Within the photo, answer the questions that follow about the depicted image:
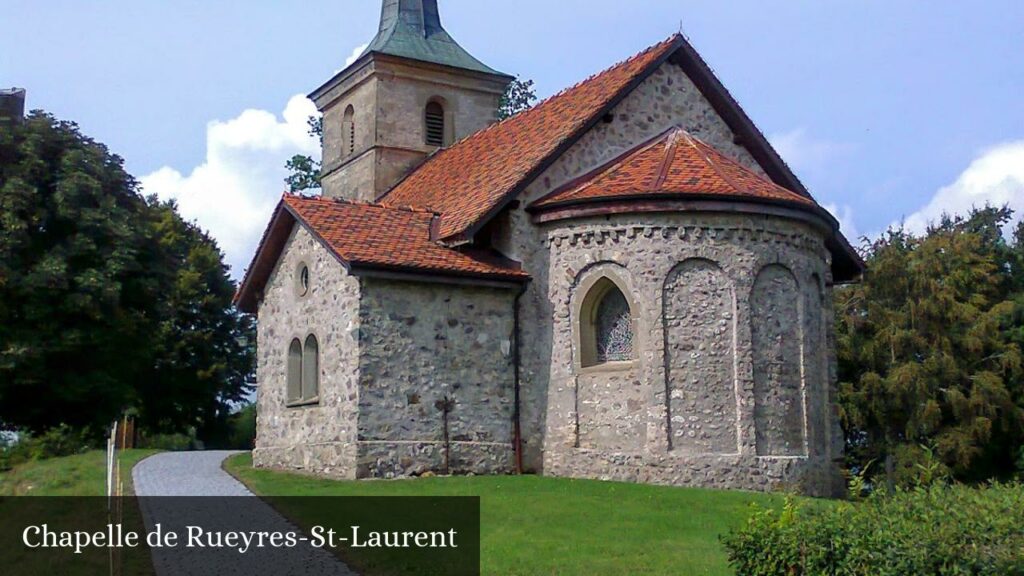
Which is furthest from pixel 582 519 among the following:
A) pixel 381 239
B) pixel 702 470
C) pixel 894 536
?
pixel 381 239

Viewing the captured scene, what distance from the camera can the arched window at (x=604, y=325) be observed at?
2084 centimetres

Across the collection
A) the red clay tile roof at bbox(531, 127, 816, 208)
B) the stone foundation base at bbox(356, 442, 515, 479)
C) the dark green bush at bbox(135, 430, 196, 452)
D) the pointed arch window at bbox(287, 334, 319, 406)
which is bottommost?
the stone foundation base at bbox(356, 442, 515, 479)

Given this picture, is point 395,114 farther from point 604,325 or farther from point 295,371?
point 604,325

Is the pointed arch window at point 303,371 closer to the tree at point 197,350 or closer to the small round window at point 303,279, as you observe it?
the small round window at point 303,279

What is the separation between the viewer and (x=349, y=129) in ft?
108

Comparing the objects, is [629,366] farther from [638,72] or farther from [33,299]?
[33,299]

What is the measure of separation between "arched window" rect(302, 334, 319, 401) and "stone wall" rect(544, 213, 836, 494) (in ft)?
15.8

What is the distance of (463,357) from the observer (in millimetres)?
21172

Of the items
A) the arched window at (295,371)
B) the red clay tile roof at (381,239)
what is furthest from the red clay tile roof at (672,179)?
the arched window at (295,371)

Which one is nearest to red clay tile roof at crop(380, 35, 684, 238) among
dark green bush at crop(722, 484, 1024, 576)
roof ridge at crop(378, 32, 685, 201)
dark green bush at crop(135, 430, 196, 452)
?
roof ridge at crop(378, 32, 685, 201)

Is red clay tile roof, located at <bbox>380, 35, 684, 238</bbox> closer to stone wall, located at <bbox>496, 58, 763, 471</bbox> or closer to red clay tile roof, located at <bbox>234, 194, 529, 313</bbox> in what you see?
stone wall, located at <bbox>496, 58, 763, 471</bbox>

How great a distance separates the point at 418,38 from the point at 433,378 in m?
14.7

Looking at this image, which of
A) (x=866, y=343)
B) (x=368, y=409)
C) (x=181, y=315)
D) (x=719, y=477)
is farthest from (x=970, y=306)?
(x=181, y=315)

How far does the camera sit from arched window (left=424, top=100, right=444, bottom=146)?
105ft
